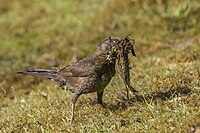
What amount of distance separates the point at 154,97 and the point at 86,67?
1.11 m

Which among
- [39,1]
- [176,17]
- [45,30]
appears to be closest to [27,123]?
[176,17]

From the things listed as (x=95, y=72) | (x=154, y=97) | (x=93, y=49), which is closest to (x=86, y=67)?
(x=95, y=72)

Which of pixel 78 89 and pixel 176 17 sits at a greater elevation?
pixel 176 17

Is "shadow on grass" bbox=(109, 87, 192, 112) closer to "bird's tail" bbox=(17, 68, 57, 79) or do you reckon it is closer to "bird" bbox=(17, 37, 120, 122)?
"bird" bbox=(17, 37, 120, 122)

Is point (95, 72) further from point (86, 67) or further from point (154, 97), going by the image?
point (154, 97)

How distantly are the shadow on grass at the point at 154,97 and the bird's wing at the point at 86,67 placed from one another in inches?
27.0

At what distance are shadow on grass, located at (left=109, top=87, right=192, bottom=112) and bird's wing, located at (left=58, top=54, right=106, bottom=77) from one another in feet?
2.25

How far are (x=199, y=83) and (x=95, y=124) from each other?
2.03 meters

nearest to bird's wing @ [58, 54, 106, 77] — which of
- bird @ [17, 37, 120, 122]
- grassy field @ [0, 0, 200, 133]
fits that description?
bird @ [17, 37, 120, 122]

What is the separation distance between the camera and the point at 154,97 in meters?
7.58

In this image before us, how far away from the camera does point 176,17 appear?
1384cm

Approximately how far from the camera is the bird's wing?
7203mm

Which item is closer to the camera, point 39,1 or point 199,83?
point 199,83

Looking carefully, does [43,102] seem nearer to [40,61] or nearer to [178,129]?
[178,129]
